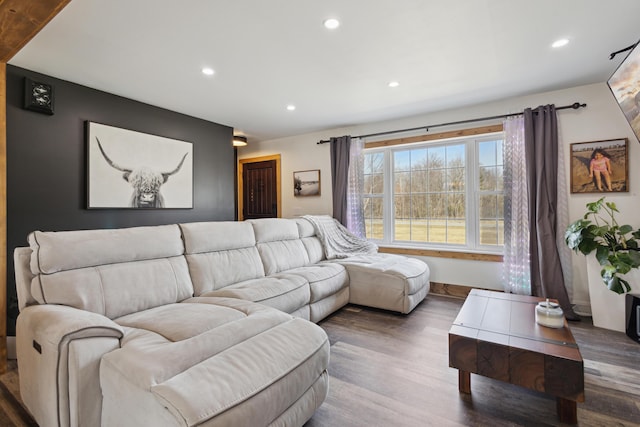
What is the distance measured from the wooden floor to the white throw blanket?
4.48 feet

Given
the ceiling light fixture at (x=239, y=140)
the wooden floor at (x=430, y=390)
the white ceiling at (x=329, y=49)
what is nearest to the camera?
the wooden floor at (x=430, y=390)

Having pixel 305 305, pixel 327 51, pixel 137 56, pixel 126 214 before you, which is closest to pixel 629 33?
pixel 327 51

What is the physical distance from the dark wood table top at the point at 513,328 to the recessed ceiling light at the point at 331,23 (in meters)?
2.15

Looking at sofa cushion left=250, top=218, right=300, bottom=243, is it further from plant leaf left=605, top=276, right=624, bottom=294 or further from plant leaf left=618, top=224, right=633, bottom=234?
plant leaf left=618, top=224, right=633, bottom=234

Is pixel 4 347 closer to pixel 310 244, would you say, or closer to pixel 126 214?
pixel 126 214

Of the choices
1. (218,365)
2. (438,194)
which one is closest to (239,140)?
(438,194)

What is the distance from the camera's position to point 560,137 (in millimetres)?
3166

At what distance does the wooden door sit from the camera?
217 inches

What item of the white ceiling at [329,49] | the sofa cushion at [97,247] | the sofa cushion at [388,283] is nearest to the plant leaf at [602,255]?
the sofa cushion at [388,283]

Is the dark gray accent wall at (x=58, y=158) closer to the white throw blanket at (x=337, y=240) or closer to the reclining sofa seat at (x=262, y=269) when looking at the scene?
the reclining sofa seat at (x=262, y=269)

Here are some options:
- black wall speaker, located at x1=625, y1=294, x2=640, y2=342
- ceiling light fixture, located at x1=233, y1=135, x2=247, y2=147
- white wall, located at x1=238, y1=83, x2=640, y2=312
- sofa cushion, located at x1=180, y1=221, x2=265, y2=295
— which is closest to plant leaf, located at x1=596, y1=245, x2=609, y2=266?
black wall speaker, located at x1=625, y1=294, x2=640, y2=342

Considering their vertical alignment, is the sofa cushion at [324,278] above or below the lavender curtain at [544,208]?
below

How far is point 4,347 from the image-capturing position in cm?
205

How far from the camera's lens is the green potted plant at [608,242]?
2504 mm
